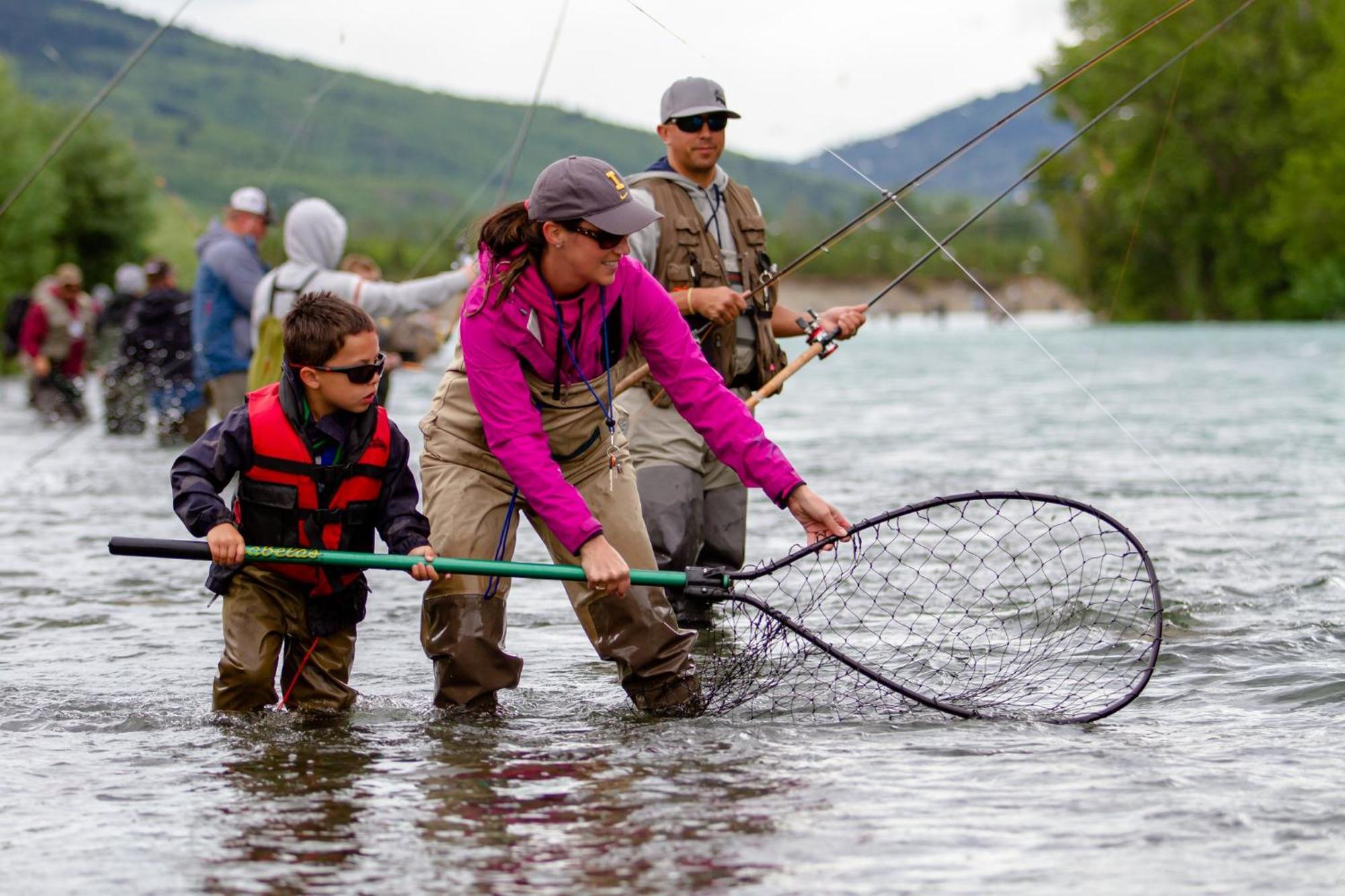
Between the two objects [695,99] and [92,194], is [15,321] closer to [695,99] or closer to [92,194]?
[695,99]

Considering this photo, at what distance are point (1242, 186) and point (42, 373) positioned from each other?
6448cm

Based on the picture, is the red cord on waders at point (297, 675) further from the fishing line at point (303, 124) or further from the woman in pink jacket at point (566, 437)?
the fishing line at point (303, 124)

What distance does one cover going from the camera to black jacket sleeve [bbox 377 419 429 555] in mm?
5398

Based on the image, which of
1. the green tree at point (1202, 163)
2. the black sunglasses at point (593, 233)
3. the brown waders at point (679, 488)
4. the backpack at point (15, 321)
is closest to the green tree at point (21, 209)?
the backpack at point (15, 321)

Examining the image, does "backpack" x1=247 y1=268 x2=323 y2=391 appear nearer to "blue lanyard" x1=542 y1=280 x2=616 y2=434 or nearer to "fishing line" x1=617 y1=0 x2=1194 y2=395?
"fishing line" x1=617 y1=0 x2=1194 y2=395

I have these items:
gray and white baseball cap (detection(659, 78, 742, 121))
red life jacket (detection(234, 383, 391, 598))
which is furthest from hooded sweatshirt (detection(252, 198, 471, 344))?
red life jacket (detection(234, 383, 391, 598))

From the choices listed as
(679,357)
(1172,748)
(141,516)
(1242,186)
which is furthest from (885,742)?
(1242,186)

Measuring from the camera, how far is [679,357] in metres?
5.49

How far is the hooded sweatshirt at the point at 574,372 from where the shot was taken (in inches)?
205

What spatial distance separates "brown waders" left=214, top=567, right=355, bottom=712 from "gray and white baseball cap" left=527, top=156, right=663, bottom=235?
54.5 inches

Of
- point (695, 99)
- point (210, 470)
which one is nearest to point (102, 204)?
point (695, 99)

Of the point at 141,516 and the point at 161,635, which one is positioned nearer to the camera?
the point at 161,635

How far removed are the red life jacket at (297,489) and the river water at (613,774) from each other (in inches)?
23.0

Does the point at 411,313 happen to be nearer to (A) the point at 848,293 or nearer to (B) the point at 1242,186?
(B) the point at 1242,186
